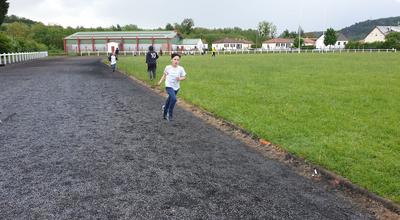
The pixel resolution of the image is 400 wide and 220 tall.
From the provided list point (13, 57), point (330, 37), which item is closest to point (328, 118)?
point (13, 57)

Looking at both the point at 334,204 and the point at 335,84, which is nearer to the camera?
the point at 334,204

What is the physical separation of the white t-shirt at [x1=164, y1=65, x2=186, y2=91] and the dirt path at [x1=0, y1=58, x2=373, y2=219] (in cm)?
105

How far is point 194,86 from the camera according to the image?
18.1 m

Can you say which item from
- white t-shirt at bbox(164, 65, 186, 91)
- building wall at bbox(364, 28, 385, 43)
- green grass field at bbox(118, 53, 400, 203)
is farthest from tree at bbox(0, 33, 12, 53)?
building wall at bbox(364, 28, 385, 43)

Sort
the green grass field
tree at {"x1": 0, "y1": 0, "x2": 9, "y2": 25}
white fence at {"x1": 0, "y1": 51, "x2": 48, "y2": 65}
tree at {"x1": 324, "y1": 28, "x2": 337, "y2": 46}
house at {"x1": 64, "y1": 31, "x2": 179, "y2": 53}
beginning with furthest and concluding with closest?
tree at {"x1": 324, "y1": 28, "x2": 337, "y2": 46}
house at {"x1": 64, "y1": 31, "x2": 179, "y2": 53}
tree at {"x1": 0, "y1": 0, "x2": 9, "y2": 25}
white fence at {"x1": 0, "y1": 51, "x2": 48, "y2": 65}
the green grass field

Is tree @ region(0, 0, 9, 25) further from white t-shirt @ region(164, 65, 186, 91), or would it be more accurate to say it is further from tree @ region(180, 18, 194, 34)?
tree @ region(180, 18, 194, 34)

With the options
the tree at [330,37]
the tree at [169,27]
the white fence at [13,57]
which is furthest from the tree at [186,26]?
the white fence at [13,57]

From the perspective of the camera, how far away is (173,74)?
35.2 ft

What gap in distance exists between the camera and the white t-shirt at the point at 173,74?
10.7m

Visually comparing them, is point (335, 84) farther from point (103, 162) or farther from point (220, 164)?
point (103, 162)

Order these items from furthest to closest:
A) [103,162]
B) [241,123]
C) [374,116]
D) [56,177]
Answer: [374,116] → [241,123] → [103,162] → [56,177]

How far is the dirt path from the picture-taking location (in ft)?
15.9

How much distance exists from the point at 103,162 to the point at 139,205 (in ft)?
6.37

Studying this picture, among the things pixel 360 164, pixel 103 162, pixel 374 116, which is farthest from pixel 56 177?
pixel 374 116
